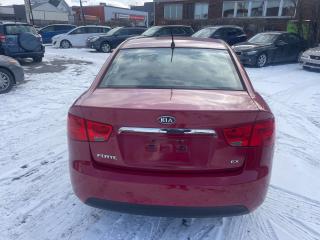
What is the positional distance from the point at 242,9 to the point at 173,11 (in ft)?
24.5

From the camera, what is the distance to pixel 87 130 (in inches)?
92.3

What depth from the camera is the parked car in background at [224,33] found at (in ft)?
52.9

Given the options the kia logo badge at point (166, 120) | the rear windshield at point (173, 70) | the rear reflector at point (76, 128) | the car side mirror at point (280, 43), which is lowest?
the car side mirror at point (280, 43)

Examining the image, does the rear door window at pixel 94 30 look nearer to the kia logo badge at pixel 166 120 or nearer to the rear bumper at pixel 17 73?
the rear bumper at pixel 17 73

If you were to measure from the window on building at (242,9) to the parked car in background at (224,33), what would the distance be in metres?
13.8

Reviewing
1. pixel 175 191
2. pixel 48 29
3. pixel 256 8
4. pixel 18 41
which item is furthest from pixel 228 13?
pixel 175 191

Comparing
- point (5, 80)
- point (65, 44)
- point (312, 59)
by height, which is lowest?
point (65, 44)

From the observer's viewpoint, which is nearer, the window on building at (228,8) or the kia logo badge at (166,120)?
the kia logo badge at (166,120)

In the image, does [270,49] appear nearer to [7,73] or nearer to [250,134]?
[7,73]

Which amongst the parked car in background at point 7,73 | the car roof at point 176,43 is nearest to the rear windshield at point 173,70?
the car roof at point 176,43

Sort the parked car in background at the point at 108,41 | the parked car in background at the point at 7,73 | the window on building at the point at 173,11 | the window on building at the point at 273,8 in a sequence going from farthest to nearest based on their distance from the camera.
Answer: the window on building at the point at 173,11, the window on building at the point at 273,8, the parked car in background at the point at 108,41, the parked car in background at the point at 7,73

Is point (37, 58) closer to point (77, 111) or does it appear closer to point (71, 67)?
point (71, 67)

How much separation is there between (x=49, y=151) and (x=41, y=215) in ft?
5.09

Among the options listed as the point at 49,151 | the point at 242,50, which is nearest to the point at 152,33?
the point at 242,50
